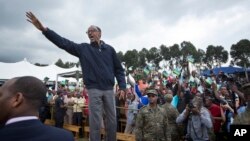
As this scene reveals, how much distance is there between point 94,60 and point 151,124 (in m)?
1.95

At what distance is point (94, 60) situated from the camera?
198 inches

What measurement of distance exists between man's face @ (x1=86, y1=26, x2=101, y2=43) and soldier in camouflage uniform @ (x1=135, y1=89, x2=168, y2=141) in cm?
189

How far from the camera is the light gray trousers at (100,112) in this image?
4.80 meters

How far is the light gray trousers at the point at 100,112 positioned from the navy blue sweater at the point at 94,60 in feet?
0.37

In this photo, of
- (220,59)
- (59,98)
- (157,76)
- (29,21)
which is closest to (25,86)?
(29,21)

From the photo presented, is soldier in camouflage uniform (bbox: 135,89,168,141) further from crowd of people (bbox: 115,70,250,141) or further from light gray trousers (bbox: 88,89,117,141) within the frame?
light gray trousers (bbox: 88,89,117,141)

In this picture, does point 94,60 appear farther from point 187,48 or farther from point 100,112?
point 187,48

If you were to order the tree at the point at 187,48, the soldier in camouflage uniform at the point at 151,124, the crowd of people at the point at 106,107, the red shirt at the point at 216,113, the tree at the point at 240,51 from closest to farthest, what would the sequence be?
the crowd of people at the point at 106,107, the soldier in camouflage uniform at the point at 151,124, the red shirt at the point at 216,113, the tree at the point at 240,51, the tree at the point at 187,48

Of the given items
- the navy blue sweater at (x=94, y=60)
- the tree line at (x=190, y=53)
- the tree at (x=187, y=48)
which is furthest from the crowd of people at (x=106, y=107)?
the tree at (x=187, y=48)

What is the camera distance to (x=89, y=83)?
4906 millimetres

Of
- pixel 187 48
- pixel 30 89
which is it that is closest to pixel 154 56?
pixel 187 48

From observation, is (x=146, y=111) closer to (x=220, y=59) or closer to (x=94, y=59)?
(x=94, y=59)

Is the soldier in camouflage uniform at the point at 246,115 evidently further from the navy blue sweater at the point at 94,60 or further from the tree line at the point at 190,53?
the tree line at the point at 190,53

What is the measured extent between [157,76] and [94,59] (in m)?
12.6
